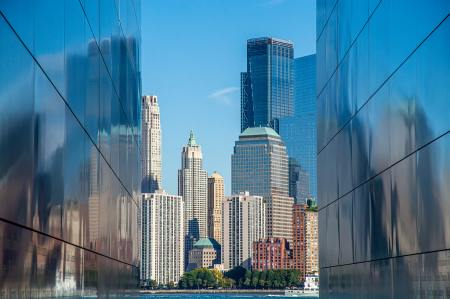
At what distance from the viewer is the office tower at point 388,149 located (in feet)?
35.1

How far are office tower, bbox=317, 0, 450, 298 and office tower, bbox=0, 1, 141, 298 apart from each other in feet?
20.5

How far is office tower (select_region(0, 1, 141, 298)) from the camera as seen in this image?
7.47m

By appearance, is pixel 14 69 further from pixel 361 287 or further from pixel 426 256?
pixel 361 287

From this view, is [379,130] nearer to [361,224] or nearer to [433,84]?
[361,224]

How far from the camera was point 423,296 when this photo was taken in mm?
11453

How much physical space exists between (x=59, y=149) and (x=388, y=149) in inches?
285

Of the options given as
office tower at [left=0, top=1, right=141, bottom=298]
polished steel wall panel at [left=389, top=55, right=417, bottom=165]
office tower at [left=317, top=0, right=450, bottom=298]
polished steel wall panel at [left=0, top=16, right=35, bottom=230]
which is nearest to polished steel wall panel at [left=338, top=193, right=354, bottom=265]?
office tower at [left=317, top=0, right=450, bottom=298]

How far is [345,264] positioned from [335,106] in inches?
214

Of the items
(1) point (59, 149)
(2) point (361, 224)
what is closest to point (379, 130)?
(2) point (361, 224)

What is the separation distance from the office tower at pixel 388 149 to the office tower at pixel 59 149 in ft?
20.5

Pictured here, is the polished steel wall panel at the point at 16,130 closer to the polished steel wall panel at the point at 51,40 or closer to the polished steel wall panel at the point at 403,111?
the polished steel wall panel at the point at 51,40

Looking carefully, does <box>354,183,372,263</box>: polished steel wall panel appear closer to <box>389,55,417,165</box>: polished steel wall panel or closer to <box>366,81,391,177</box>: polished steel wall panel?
<box>366,81,391,177</box>: polished steel wall panel

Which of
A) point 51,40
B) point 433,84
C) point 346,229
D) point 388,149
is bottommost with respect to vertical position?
point 346,229

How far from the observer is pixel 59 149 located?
34.0 ft
